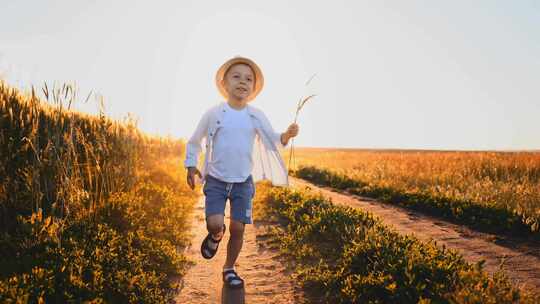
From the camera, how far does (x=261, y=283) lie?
4.76 m

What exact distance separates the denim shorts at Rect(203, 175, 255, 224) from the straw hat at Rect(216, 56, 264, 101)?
3.61 feet

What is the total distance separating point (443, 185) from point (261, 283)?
27.3ft

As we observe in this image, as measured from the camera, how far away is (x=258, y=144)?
17.2 ft

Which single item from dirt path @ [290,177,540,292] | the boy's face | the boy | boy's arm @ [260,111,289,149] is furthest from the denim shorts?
dirt path @ [290,177,540,292]

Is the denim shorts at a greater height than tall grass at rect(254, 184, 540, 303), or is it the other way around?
the denim shorts

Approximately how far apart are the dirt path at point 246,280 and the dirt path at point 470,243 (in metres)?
2.31

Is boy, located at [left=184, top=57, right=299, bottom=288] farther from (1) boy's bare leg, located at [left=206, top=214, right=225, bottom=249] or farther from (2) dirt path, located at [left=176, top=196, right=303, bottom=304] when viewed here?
(2) dirt path, located at [left=176, top=196, right=303, bottom=304]

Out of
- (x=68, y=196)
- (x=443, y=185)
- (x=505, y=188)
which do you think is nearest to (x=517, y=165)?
(x=443, y=185)

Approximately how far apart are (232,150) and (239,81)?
0.81 meters

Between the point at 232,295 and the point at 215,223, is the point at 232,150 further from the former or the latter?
the point at 232,295

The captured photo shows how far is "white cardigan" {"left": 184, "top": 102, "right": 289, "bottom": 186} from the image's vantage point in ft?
15.3

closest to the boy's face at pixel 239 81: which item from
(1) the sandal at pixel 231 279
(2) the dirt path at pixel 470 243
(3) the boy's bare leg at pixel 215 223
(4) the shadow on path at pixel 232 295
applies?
(3) the boy's bare leg at pixel 215 223

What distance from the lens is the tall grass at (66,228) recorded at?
388 centimetres

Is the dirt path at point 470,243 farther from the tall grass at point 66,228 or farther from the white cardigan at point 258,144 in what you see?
the tall grass at point 66,228
